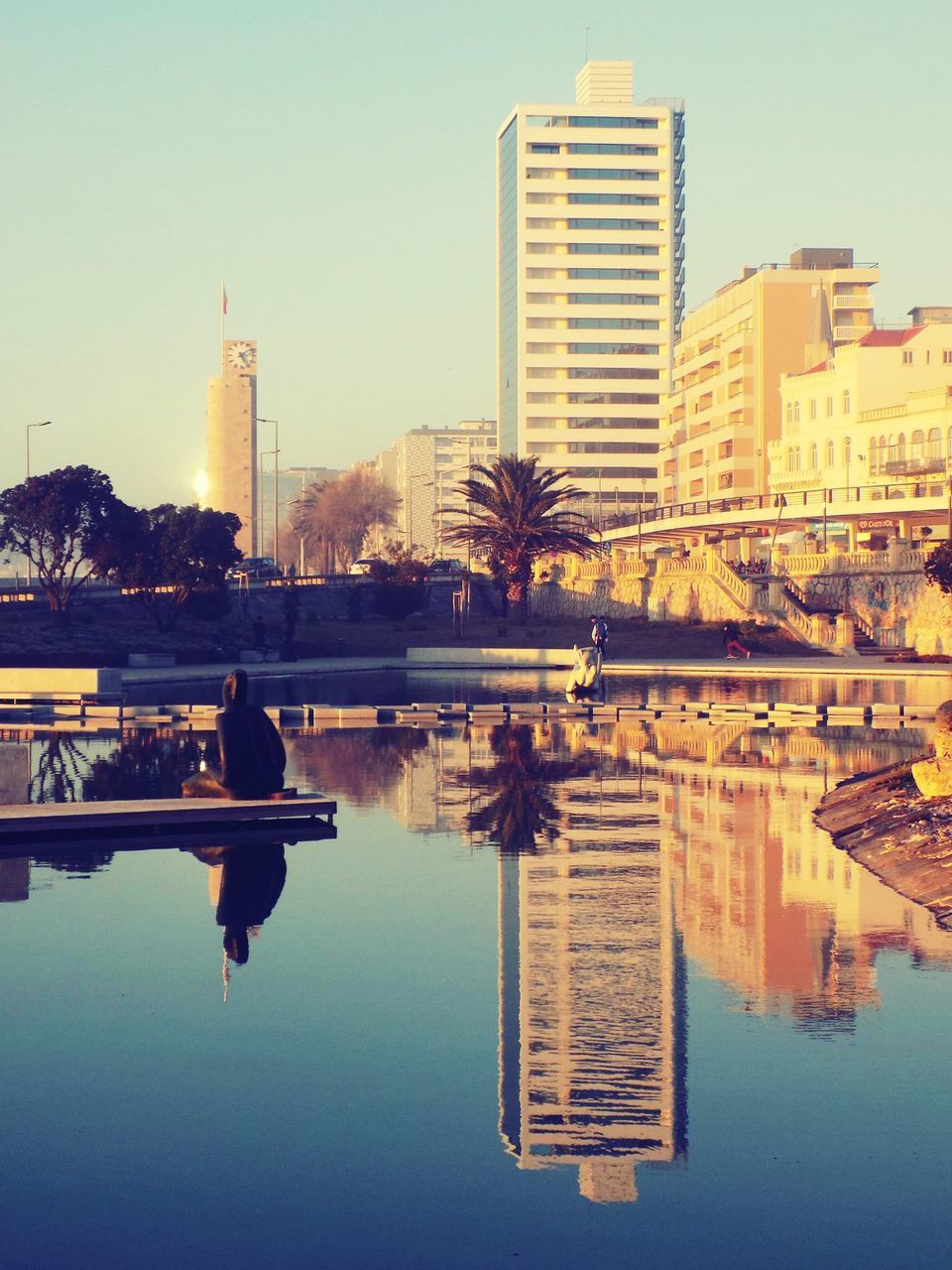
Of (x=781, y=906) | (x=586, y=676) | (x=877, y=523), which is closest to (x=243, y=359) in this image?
(x=877, y=523)

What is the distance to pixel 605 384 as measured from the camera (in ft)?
554

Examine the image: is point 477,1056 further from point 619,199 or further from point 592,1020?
point 619,199

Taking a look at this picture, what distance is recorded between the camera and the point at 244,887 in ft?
50.2

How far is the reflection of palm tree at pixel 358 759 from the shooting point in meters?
22.6

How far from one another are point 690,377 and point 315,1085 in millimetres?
132356

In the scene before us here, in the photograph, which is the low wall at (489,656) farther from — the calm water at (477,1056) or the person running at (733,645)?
the calm water at (477,1056)

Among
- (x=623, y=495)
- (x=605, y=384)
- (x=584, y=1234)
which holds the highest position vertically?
(x=605, y=384)

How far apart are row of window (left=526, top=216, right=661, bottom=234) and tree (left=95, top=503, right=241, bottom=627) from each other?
104 meters

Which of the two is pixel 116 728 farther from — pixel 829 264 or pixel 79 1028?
pixel 829 264

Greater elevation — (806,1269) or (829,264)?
(829,264)

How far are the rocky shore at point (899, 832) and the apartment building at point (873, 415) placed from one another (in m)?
66.2

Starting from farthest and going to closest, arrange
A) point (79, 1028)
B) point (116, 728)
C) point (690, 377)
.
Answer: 1. point (690, 377)
2. point (116, 728)
3. point (79, 1028)

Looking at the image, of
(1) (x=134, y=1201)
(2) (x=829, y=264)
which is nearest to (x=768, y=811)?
(1) (x=134, y=1201)

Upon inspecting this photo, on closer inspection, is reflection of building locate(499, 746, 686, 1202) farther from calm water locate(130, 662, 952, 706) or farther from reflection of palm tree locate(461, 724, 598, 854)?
calm water locate(130, 662, 952, 706)
